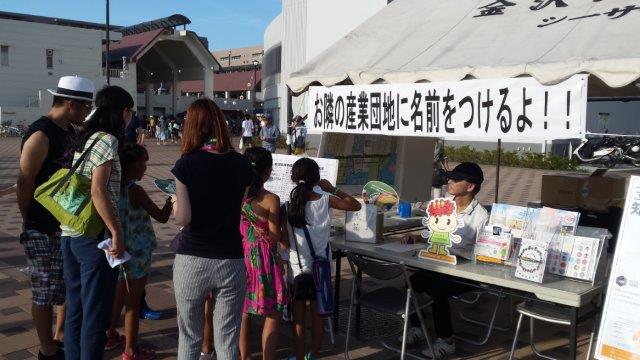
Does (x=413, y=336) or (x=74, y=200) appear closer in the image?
(x=74, y=200)

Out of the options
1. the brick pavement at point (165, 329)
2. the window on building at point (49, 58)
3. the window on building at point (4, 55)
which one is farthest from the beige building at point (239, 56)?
the brick pavement at point (165, 329)

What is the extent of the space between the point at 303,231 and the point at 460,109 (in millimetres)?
1568

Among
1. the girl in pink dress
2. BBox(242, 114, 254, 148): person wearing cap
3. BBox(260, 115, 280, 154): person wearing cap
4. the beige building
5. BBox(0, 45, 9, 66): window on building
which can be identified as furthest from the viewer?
the beige building

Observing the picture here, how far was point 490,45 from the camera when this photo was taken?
14.8 feet

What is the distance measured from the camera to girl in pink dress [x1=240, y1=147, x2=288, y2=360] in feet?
10.8

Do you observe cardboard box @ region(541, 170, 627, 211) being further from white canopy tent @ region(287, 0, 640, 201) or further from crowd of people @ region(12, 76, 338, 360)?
crowd of people @ region(12, 76, 338, 360)

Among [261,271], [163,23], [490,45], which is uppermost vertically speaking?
[163,23]

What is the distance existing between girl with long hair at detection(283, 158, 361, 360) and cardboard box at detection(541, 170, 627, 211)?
2.87 m

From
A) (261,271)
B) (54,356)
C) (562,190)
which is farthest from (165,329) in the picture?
(562,190)

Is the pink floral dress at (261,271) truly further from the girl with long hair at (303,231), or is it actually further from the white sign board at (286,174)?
the white sign board at (286,174)

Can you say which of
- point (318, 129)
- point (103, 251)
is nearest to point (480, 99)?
point (318, 129)

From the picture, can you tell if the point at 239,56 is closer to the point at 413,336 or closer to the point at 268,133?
the point at 268,133

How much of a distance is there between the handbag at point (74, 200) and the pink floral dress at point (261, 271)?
0.87 m

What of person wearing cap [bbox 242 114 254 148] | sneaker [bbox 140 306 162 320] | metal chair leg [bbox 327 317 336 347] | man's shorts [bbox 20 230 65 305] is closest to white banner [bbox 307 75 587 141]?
metal chair leg [bbox 327 317 336 347]
